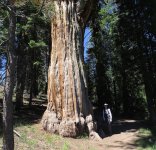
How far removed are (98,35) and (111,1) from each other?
2.72 metres

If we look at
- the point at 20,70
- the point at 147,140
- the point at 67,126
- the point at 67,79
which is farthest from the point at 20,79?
the point at 147,140

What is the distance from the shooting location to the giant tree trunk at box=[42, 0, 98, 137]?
56.9 ft

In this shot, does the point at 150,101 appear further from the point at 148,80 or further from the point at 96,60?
the point at 96,60

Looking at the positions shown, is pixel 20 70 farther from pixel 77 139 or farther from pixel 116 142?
pixel 116 142

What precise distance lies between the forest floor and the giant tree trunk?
0.65 m

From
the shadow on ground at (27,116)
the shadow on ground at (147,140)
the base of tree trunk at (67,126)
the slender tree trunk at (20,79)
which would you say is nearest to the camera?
the shadow on ground at (147,140)

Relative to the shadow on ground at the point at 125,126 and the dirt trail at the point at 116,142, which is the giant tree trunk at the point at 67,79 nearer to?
the dirt trail at the point at 116,142

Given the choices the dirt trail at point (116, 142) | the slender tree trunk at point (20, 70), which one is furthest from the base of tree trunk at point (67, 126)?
the slender tree trunk at point (20, 70)

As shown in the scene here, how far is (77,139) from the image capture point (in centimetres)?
1697

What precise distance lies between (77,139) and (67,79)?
2.76 m

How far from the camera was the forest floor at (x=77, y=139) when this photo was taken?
49.6 ft

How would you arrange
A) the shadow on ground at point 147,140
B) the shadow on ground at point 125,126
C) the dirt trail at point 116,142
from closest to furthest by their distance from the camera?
the dirt trail at point 116,142 < the shadow on ground at point 147,140 < the shadow on ground at point 125,126

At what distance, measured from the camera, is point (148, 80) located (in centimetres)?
2292

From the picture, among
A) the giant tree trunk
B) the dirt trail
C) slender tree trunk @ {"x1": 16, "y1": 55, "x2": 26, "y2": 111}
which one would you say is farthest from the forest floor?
slender tree trunk @ {"x1": 16, "y1": 55, "x2": 26, "y2": 111}
